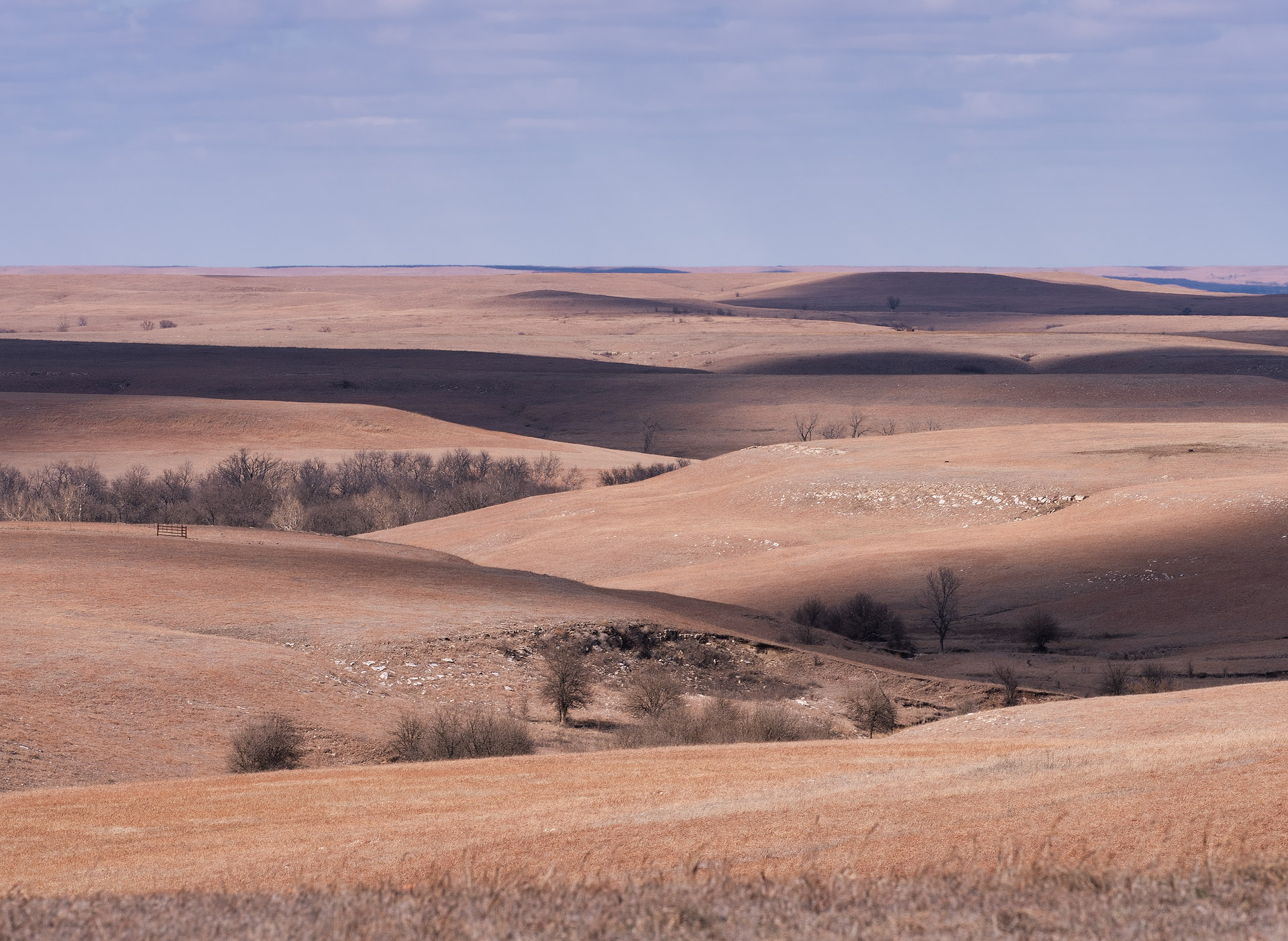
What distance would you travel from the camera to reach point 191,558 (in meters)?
30.6

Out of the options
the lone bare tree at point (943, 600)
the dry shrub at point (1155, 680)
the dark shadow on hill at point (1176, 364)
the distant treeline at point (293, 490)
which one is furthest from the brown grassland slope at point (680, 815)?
the dark shadow on hill at point (1176, 364)

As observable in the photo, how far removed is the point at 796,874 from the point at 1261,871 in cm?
202

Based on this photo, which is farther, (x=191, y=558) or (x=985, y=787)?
(x=191, y=558)

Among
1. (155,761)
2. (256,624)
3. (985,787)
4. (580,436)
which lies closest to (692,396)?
(580,436)

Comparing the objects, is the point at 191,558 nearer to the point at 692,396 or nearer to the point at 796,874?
the point at 796,874

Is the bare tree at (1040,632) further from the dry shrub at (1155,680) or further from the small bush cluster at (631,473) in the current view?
the small bush cluster at (631,473)

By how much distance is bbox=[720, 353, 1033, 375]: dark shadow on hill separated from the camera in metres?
106

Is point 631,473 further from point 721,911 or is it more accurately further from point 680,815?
point 721,911

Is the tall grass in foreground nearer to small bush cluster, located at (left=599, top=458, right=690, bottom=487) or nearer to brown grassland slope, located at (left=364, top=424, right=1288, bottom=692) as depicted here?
brown grassland slope, located at (left=364, top=424, right=1288, bottom=692)

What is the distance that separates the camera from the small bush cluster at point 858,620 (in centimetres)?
3288

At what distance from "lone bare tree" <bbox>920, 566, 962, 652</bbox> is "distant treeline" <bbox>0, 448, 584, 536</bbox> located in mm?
26924

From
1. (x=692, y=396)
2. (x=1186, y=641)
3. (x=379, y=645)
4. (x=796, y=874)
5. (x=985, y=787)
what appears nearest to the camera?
(x=796, y=874)

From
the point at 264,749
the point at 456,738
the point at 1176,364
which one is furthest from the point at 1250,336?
the point at 264,749

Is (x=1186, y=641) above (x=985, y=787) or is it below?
below
